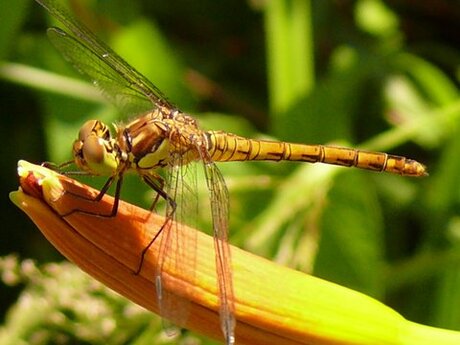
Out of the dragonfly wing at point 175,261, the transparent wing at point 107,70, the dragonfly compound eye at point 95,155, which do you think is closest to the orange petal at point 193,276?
the dragonfly wing at point 175,261

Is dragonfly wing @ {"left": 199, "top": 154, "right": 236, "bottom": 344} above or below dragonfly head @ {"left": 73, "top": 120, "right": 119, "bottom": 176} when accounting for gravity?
below

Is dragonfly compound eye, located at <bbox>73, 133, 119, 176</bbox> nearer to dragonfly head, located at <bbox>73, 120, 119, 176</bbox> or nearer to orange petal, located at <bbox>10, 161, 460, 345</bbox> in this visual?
dragonfly head, located at <bbox>73, 120, 119, 176</bbox>

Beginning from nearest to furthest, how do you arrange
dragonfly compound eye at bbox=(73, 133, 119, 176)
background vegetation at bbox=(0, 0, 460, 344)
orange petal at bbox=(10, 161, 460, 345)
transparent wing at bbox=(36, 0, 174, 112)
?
orange petal at bbox=(10, 161, 460, 345) < dragonfly compound eye at bbox=(73, 133, 119, 176) < transparent wing at bbox=(36, 0, 174, 112) < background vegetation at bbox=(0, 0, 460, 344)

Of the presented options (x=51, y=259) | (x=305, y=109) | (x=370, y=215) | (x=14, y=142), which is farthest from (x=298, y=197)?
(x=14, y=142)

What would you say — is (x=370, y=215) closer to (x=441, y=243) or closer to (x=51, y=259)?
(x=441, y=243)

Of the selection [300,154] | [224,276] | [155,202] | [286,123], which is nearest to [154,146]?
[155,202]

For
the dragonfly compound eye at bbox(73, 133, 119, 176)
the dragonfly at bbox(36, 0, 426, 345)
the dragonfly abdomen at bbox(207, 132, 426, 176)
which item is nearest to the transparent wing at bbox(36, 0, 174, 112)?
the dragonfly at bbox(36, 0, 426, 345)

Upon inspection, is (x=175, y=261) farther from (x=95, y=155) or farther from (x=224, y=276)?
(x=95, y=155)

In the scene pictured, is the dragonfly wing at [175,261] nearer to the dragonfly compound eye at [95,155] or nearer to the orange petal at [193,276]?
the orange petal at [193,276]
